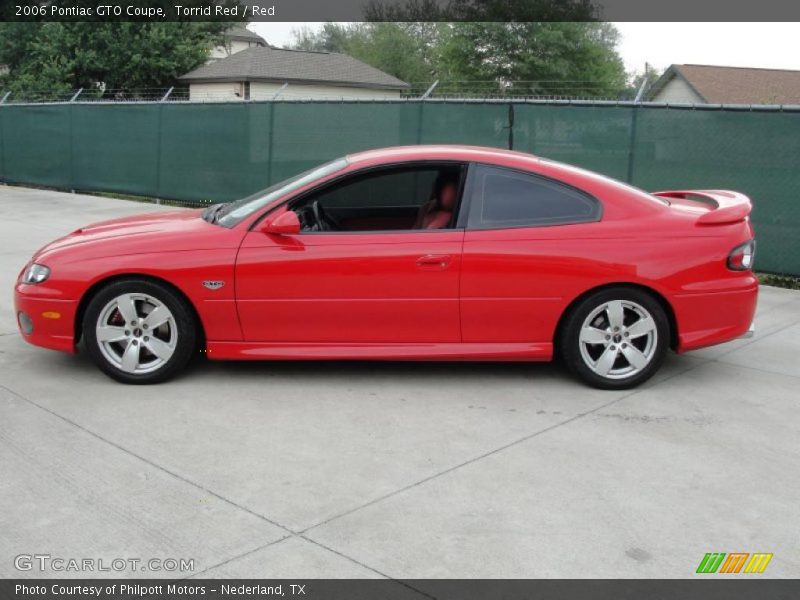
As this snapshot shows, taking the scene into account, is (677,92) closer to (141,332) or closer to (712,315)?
(712,315)

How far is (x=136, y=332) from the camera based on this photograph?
5570mm

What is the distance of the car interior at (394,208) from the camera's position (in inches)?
223

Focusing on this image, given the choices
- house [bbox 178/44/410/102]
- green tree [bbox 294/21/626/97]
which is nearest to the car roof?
house [bbox 178/44/410/102]

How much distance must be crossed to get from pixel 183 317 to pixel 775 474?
136 inches

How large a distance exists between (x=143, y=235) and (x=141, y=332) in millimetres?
620

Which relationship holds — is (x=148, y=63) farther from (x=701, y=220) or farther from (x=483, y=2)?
(x=701, y=220)

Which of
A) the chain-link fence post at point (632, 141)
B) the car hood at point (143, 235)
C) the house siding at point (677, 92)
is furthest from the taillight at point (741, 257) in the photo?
the house siding at point (677, 92)

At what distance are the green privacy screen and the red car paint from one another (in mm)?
4111

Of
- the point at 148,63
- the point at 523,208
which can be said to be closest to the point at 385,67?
the point at 148,63

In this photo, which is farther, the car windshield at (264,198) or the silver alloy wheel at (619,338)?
the car windshield at (264,198)

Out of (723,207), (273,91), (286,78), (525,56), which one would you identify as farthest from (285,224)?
(525,56)

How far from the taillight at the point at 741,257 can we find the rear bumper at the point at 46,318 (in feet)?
13.4
